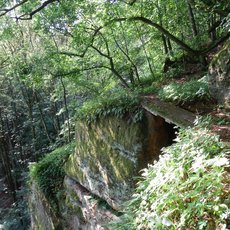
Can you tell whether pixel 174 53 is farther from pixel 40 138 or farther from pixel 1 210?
pixel 1 210

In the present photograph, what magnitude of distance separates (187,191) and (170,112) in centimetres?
304

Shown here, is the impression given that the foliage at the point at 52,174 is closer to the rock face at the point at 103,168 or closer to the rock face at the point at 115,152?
the rock face at the point at 103,168

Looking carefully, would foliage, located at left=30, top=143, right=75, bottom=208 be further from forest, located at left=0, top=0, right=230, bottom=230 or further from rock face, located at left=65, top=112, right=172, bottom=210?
rock face, located at left=65, top=112, right=172, bottom=210

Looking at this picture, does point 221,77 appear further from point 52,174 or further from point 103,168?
point 52,174

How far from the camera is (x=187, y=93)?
6039 mm

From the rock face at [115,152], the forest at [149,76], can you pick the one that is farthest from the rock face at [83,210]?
the forest at [149,76]

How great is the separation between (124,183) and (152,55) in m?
7.46

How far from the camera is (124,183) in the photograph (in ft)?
20.6

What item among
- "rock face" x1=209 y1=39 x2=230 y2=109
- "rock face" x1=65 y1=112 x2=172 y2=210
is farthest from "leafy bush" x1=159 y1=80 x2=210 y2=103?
"rock face" x1=65 y1=112 x2=172 y2=210

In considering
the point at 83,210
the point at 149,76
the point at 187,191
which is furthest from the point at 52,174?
the point at 187,191

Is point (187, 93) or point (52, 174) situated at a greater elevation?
point (187, 93)

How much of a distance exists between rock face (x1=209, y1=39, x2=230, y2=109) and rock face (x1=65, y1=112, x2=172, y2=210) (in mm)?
1315

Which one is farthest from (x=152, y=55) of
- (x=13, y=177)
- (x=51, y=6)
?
(x=13, y=177)

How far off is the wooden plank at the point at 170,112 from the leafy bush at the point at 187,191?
1.36 meters
